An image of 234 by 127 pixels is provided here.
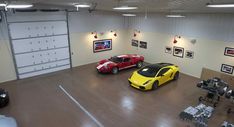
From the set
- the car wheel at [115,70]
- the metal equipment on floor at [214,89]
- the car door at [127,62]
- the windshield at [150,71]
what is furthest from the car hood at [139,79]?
the metal equipment on floor at [214,89]

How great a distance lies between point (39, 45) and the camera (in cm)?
1046

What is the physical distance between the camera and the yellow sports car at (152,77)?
871 cm

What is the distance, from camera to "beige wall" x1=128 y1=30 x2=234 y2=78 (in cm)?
950

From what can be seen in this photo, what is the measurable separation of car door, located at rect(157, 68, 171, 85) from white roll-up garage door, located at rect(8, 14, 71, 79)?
652cm

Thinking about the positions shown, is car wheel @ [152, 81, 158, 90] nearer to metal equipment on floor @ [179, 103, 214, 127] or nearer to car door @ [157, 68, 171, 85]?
car door @ [157, 68, 171, 85]

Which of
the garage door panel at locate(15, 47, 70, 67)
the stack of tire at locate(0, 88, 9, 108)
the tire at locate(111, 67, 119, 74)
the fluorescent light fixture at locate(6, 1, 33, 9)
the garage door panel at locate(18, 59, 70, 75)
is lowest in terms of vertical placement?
the stack of tire at locate(0, 88, 9, 108)

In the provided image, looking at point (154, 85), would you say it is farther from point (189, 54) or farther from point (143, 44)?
point (143, 44)

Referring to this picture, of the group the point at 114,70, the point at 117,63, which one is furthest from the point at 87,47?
the point at 114,70

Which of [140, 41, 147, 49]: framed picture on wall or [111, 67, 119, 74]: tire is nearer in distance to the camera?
[111, 67, 119, 74]: tire

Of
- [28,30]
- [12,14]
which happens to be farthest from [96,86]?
[12,14]

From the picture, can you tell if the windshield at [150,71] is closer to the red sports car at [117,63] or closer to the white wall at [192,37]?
the red sports car at [117,63]

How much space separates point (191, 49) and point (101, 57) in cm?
675

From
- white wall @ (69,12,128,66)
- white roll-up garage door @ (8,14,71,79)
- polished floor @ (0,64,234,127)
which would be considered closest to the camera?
polished floor @ (0,64,234,127)

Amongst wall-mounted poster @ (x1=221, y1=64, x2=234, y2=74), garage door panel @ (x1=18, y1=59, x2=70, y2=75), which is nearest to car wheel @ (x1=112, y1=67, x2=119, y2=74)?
garage door panel @ (x1=18, y1=59, x2=70, y2=75)
